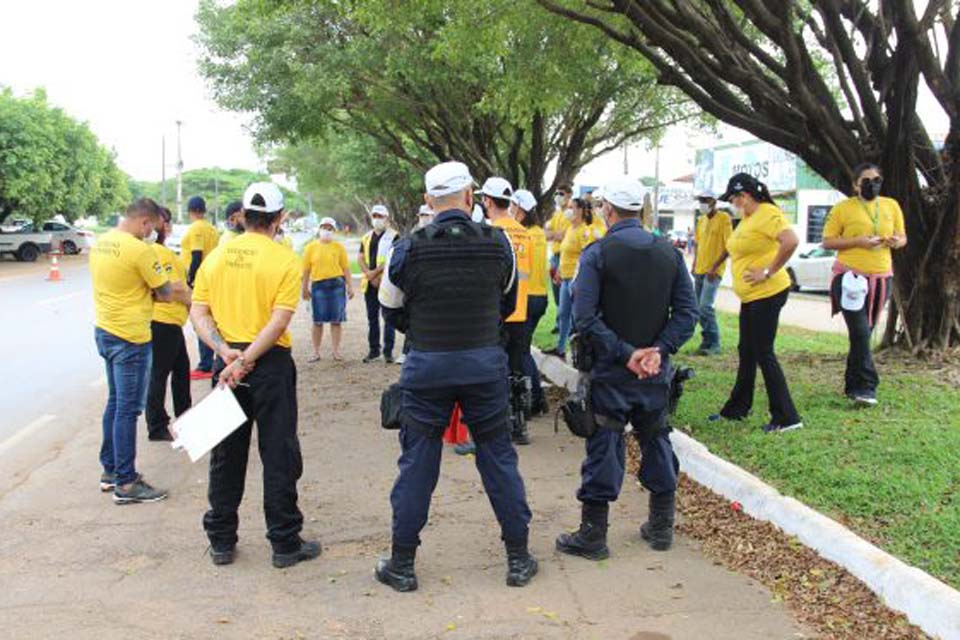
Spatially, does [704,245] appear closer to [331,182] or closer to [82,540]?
[82,540]

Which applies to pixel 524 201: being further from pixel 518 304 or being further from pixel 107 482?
pixel 107 482

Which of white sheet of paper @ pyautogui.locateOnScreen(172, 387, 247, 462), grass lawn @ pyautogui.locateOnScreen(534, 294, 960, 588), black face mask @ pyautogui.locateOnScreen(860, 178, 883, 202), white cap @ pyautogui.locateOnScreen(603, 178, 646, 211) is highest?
black face mask @ pyautogui.locateOnScreen(860, 178, 883, 202)

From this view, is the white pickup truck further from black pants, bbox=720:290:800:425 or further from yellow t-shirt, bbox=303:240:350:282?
black pants, bbox=720:290:800:425

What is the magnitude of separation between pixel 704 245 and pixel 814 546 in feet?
19.8

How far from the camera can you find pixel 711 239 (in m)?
9.80

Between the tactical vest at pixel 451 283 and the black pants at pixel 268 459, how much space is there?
757mm

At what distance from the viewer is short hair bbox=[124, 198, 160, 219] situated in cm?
557

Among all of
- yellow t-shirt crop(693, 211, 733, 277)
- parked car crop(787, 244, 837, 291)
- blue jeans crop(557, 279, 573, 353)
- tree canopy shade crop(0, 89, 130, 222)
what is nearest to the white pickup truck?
tree canopy shade crop(0, 89, 130, 222)

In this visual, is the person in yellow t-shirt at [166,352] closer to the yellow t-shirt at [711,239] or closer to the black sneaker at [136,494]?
the black sneaker at [136,494]

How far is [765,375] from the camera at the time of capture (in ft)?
19.8

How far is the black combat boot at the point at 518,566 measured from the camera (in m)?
4.13

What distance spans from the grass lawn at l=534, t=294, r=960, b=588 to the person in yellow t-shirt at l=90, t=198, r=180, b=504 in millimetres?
3722

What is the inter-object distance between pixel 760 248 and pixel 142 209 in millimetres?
4166

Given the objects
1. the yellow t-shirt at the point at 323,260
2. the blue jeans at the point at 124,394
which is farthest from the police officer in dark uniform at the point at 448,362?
the yellow t-shirt at the point at 323,260
